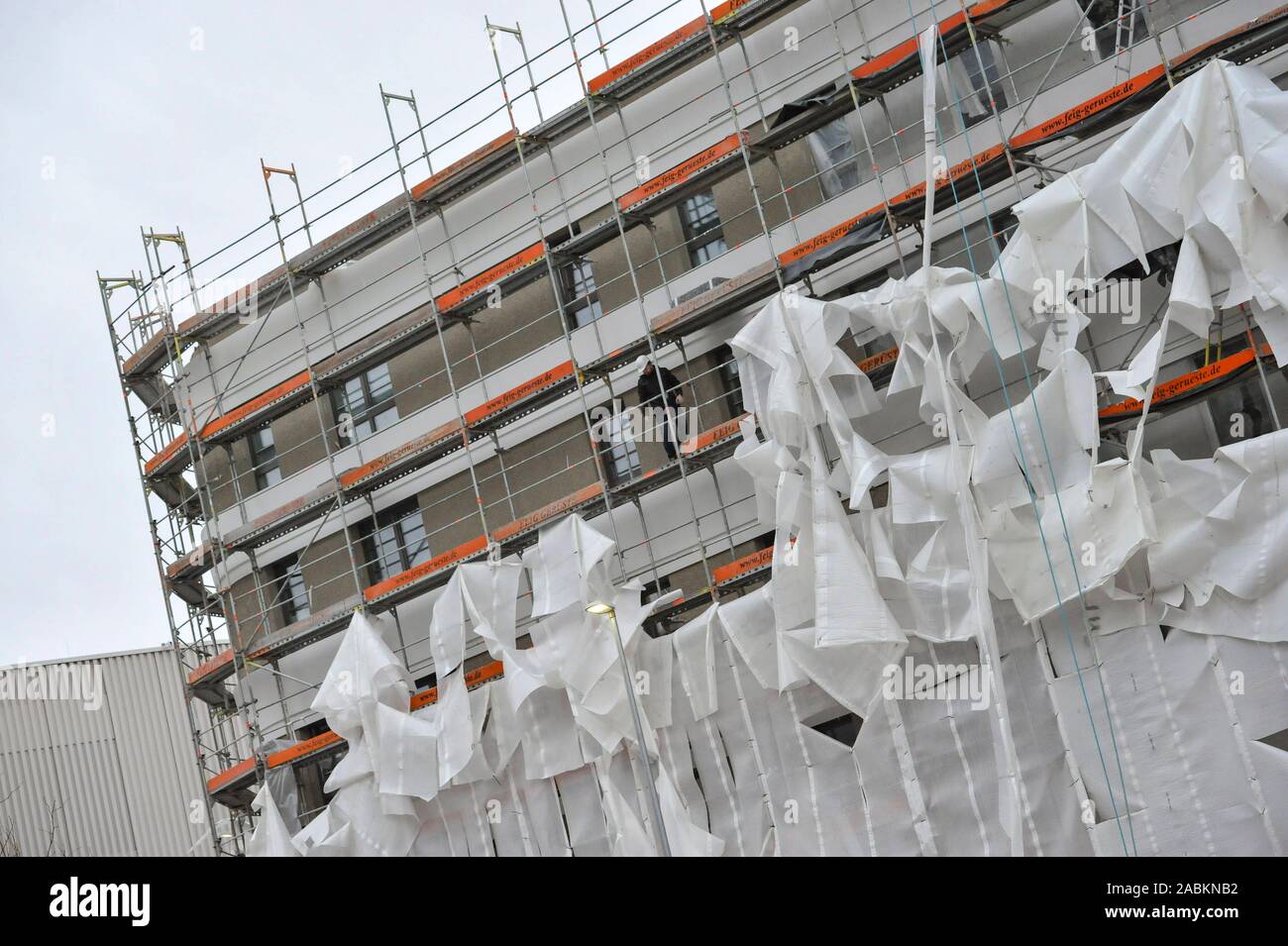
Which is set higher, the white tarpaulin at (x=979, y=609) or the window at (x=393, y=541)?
the window at (x=393, y=541)

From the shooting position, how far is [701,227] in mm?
22438

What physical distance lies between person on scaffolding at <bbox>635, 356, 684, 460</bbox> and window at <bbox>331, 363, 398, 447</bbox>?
20.9 ft

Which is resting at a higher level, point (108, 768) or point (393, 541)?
point (393, 541)

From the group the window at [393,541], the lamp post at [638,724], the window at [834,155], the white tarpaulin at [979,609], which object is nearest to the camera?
the white tarpaulin at [979,609]

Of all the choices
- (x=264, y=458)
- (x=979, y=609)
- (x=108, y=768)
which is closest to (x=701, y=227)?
(x=979, y=609)

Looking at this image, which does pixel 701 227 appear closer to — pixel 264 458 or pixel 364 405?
pixel 364 405

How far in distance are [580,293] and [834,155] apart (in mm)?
5220

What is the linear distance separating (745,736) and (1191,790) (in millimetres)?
5838

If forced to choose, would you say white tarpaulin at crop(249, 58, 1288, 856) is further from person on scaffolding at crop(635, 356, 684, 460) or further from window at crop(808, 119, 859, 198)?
window at crop(808, 119, 859, 198)

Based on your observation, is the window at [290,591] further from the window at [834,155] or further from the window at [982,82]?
the window at [982,82]

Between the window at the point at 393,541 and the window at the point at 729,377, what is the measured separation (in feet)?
21.8

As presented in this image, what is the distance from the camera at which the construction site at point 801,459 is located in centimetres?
1606

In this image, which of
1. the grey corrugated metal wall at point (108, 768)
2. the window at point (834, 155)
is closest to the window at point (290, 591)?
the grey corrugated metal wall at point (108, 768)
